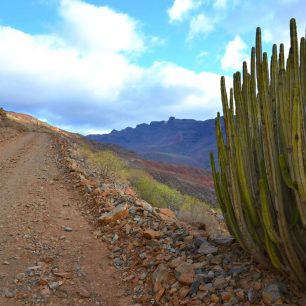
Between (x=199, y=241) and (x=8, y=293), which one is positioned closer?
(x=8, y=293)

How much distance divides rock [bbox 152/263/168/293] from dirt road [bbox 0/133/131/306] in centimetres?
38

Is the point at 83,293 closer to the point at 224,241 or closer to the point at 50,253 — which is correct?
the point at 50,253

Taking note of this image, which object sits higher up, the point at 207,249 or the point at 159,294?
the point at 207,249

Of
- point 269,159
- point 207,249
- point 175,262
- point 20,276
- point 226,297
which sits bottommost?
point 20,276

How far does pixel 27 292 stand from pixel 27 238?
1710 mm

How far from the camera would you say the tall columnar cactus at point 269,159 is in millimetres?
3628

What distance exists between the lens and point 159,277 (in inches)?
188

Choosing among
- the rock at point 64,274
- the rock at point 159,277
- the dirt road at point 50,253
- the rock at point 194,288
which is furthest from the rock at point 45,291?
the rock at point 194,288

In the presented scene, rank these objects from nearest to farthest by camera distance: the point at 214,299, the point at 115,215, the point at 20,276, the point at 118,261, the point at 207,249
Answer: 1. the point at 214,299
2. the point at 207,249
3. the point at 20,276
4. the point at 118,261
5. the point at 115,215

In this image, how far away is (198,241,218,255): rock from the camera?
501cm

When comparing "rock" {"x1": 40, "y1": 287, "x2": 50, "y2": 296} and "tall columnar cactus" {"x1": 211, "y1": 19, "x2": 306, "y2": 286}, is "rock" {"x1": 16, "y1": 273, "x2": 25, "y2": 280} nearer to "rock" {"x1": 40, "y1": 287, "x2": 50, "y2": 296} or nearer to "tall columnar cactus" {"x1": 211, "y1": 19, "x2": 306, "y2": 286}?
"rock" {"x1": 40, "y1": 287, "x2": 50, "y2": 296}

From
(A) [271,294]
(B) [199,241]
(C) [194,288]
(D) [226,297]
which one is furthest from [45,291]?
(A) [271,294]

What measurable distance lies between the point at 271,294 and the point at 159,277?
145 cm

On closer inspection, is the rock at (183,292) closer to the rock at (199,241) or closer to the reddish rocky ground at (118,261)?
the reddish rocky ground at (118,261)
